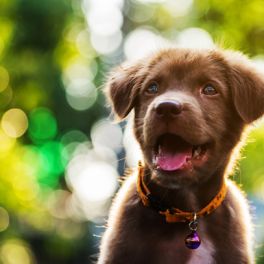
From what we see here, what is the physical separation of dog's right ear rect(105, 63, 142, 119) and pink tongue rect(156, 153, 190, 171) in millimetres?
625

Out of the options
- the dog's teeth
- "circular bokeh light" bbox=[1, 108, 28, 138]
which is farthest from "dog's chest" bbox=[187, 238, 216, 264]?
"circular bokeh light" bbox=[1, 108, 28, 138]

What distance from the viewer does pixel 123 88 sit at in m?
5.83

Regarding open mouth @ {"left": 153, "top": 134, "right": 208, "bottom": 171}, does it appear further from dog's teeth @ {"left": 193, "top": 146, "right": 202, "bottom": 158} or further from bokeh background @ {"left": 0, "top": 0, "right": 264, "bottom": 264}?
bokeh background @ {"left": 0, "top": 0, "right": 264, "bottom": 264}

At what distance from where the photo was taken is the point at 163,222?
5.43 meters

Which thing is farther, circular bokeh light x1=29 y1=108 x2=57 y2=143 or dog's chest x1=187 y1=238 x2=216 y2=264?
circular bokeh light x1=29 y1=108 x2=57 y2=143

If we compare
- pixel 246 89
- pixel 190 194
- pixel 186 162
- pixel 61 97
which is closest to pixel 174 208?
pixel 190 194

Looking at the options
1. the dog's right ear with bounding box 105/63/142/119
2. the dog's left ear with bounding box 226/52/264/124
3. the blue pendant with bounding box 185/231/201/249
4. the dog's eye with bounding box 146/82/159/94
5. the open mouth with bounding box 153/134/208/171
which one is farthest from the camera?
the dog's right ear with bounding box 105/63/142/119

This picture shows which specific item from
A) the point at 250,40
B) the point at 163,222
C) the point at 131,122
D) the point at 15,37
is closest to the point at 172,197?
the point at 163,222

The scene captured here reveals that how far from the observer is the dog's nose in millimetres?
5035

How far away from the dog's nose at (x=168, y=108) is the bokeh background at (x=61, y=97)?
1093 cm

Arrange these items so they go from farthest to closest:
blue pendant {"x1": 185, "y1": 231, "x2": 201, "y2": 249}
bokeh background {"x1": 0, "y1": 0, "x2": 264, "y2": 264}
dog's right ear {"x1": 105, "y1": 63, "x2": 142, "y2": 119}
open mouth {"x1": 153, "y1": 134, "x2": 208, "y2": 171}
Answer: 1. bokeh background {"x1": 0, "y1": 0, "x2": 264, "y2": 264}
2. dog's right ear {"x1": 105, "y1": 63, "x2": 142, "y2": 119}
3. blue pendant {"x1": 185, "y1": 231, "x2": 201, "y2": 249}
4. open mouth {"x1": 153, "y1": 134, "x2": 208, "y2": 171}

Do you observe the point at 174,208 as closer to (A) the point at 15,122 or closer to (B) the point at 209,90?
(B) the point at 209,90

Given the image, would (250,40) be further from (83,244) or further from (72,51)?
(83,244)

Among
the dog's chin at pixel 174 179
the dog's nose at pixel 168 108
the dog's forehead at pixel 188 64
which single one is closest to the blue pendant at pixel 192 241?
the dog's chin at pixel 174 179
